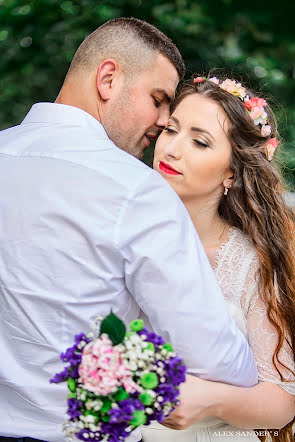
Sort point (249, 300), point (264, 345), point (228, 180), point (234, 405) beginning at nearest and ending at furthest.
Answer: point (234, 405) → point (264, 345) → point (249, 300) → point (228, 180)

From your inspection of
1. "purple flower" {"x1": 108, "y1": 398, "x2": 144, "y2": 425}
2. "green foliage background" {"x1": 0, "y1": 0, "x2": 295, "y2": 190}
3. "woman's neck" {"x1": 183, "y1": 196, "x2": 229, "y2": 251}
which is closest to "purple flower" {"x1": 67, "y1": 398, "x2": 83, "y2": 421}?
"purple flower" {"x1": 108, "y1": 398, "x2": 144, "y2": 425}

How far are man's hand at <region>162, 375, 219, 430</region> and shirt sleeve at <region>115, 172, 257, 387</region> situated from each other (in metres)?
0.05

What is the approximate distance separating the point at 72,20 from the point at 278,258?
279 centimetres

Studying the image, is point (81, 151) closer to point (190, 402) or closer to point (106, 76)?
point (106, 76)

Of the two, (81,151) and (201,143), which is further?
(201,143)

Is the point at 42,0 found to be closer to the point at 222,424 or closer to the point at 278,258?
the point at 278,258

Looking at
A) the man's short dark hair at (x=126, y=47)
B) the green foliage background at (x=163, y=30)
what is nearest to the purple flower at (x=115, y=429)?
the man's short dark hair at (x=126, y=47)

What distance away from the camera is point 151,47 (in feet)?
9.66

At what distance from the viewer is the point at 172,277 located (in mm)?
2029

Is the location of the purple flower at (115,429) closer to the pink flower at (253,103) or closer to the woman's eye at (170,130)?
the woman's eye at (170,130)

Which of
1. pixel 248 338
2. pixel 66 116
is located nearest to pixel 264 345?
pixel 248 338

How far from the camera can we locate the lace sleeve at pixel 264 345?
2612 mm

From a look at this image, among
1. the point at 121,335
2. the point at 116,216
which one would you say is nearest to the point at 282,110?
the point at 116,216

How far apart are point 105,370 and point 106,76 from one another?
153 centimetres
